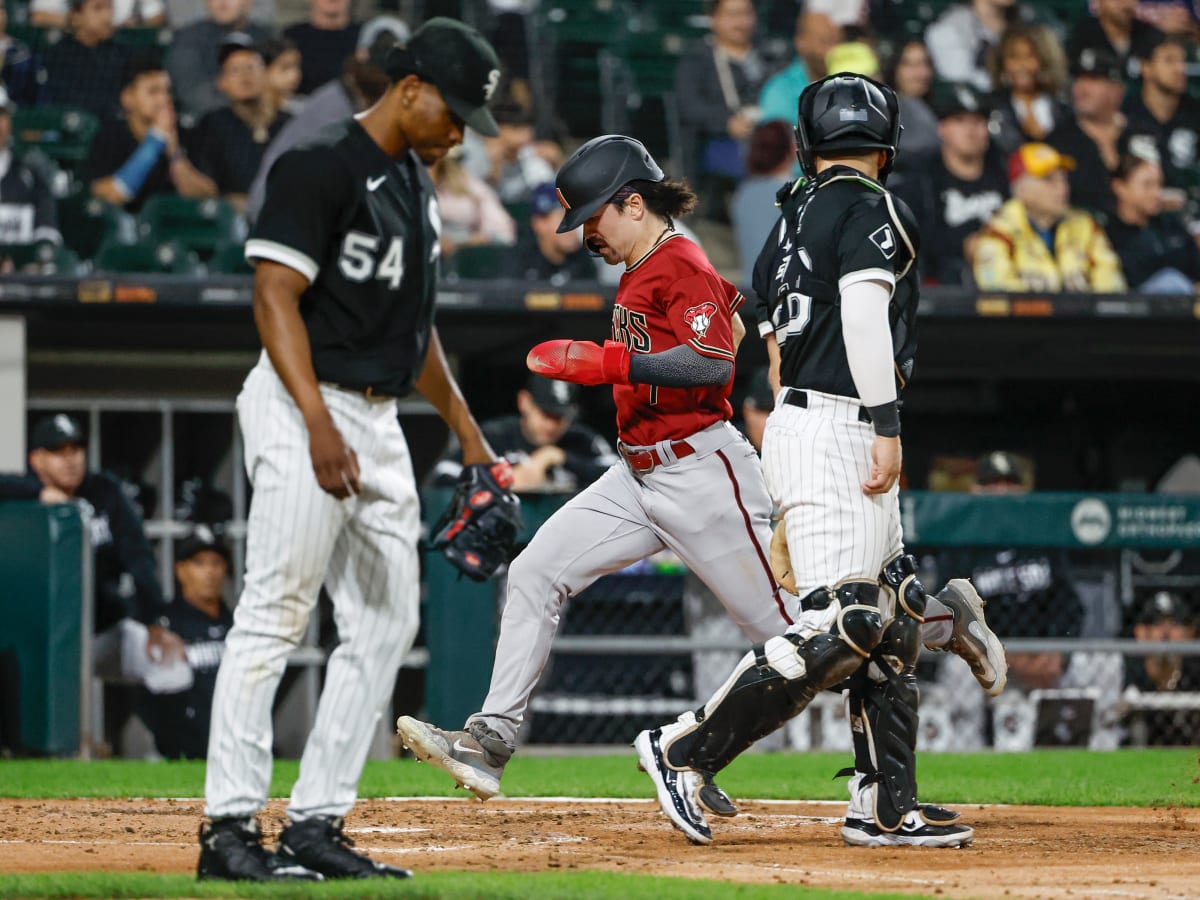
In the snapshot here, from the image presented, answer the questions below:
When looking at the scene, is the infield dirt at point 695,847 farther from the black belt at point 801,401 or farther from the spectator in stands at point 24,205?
the spectator in stands at point 24,205

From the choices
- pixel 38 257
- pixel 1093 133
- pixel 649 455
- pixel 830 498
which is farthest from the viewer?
pixel 1093 133

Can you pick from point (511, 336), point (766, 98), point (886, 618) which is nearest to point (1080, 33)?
point (766, 98)

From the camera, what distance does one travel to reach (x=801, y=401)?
4.17 metres

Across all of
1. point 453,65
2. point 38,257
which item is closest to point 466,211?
point 38,257

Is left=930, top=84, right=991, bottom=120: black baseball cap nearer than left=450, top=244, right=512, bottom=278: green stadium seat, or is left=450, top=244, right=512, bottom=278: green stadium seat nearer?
left=450, top=244, right=512, bottom=278: green stadium seat

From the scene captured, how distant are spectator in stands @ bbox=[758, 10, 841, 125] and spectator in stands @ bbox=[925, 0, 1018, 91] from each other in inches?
40.2

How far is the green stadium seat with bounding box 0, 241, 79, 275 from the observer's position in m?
8.66

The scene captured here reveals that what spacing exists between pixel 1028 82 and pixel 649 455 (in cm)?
789

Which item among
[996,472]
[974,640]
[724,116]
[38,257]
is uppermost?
[724,116]

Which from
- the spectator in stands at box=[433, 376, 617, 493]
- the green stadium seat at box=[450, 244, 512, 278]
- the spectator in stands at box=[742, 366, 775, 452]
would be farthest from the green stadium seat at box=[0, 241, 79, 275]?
the spectator in stands at box=[742, 366, 775, 452]

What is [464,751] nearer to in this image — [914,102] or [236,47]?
[236,47]

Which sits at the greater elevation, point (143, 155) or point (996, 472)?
point (143, 155)

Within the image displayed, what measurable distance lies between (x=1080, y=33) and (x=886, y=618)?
29.8 ft

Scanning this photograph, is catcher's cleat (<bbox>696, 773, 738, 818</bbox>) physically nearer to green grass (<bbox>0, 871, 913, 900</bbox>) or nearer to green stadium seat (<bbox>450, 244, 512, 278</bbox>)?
green grass (<bbox>0, 871, 913, 900</bbox>)
